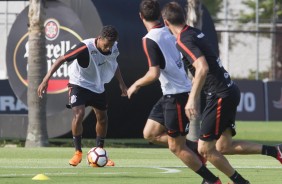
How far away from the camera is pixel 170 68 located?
503 inches

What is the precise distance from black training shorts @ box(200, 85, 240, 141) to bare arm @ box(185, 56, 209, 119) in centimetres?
69

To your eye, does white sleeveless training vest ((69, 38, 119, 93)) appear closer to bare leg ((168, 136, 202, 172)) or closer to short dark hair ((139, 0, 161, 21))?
short dark hair ((139, 0, 161, 21))

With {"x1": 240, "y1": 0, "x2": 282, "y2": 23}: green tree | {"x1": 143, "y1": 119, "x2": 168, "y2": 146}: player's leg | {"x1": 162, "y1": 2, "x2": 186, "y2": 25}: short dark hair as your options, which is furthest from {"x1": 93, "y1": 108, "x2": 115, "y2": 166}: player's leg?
{"x1": 240, "y1": 0, "x2": 282, "y2": 23}: green tree

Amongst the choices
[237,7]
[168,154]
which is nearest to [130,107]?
[168,154]

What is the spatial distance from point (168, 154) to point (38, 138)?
365 cm

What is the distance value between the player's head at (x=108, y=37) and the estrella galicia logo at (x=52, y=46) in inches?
227

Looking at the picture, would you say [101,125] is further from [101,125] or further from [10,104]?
[10,104]

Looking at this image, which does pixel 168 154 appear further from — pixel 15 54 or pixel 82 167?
pixel 15 54

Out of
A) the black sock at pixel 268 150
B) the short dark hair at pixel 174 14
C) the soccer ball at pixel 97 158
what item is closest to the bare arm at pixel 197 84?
the short dark hair at pixel 174 14

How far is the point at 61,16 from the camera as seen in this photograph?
23.2m

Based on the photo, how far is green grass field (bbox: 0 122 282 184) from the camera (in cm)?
1344

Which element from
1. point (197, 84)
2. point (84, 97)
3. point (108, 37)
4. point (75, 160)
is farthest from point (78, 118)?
point (197, 84)

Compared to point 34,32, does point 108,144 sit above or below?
below

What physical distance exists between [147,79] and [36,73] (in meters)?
10.2
